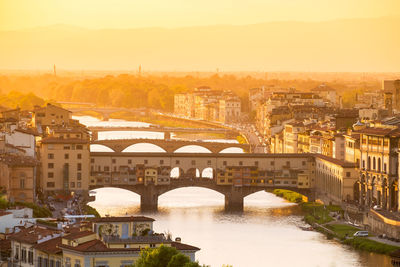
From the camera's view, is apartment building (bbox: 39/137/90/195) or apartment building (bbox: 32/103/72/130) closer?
apartment building (bbox: 39/137/90/195)

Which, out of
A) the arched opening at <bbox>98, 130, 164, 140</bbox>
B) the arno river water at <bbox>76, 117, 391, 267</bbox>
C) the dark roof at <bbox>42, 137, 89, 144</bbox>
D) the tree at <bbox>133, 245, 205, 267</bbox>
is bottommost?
the arno river water at <bbox>76, 117, 391, 267</bbox>

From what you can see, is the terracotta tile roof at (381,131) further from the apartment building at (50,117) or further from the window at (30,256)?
the window at (30,256)

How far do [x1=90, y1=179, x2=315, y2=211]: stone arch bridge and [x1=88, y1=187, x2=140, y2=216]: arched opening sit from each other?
1.49ft

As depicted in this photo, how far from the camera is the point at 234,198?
5041cm

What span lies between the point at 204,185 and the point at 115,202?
10.9ft

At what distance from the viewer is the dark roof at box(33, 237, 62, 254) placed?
2376 centimetres

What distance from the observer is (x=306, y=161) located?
175 feet

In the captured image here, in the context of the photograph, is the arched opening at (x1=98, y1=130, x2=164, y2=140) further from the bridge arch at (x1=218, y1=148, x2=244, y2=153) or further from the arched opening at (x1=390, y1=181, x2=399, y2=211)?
the arched opening at (x1=390, y1=181, x2=399, y2=211)

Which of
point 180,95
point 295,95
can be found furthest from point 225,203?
point 180,95

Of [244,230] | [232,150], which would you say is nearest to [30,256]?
[244,230]

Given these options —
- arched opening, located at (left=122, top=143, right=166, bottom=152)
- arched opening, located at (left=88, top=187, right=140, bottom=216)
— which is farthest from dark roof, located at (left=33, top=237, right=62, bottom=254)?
arched opening, located at (left=122, top=143, right=166, bottom=152)

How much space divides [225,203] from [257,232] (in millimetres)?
8856

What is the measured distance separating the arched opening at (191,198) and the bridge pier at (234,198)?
0.35 m

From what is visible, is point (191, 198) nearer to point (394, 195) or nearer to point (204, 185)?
point (204, 185)
